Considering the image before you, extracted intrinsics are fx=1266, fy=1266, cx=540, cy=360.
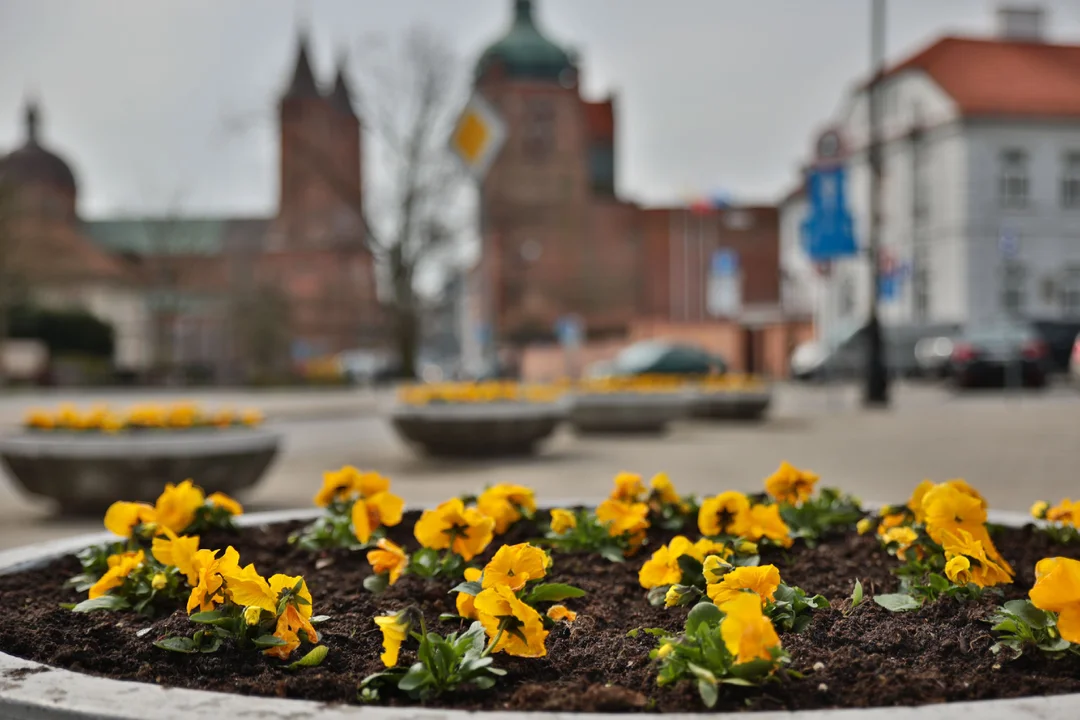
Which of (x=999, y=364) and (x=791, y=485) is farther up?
(x=791, y=485)

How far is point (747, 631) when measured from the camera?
8.18 feet

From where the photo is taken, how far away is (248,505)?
984cm

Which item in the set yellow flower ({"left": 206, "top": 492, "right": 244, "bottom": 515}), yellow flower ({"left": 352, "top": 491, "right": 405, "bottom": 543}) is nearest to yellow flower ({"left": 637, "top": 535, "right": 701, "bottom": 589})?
yellow flower ({"left": 352, "top": 491, "right": 405, "bottom": 543})

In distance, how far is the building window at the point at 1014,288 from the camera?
151 feet

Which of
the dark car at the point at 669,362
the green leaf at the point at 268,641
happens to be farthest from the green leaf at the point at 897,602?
the dark car at the point at 669,362

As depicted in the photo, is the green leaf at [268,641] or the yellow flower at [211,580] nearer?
→ the green leaf at [268,641]

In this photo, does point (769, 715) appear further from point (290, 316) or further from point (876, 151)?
point (290, 316)

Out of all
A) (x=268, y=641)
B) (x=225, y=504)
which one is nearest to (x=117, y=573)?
(x=268, y=641)

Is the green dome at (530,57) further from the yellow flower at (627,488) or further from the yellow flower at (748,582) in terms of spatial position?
the yellow flower at (748,582)

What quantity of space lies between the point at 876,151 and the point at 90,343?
46285mm

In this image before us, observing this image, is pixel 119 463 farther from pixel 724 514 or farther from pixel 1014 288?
pixel 1014 288

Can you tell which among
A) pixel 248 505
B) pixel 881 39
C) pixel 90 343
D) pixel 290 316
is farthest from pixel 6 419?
pixel 90 343

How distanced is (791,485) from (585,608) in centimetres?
142

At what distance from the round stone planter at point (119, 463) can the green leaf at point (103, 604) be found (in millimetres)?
5609
